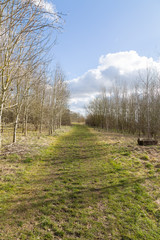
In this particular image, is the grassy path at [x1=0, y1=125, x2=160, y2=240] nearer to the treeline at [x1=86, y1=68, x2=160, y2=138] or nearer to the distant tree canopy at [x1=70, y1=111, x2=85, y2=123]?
the treeline at [x1=86, y1=68, x2=160, y2=138]

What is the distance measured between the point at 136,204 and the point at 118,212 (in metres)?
0.61

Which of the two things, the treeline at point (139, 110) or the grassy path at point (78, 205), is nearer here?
the grassy path at point (78, 205)

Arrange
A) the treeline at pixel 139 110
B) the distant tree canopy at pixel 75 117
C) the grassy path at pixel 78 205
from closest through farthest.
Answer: the grassy path at pixel 78 205 < the treeline at pixel 139 110 < the distant tree canopy at pixel 75 117

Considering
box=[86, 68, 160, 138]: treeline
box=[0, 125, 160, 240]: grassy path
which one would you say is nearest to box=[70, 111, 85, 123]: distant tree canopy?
box=[86, 68, 160, 138]: treeline

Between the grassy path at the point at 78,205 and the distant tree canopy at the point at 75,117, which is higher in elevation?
the distant tree canopy at the point at 75,117

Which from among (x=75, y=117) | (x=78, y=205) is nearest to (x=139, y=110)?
(x=78, y=205)

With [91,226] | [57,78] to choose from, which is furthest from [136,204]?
[57,78]

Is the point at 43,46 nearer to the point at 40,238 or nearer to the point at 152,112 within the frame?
the point at 40,238

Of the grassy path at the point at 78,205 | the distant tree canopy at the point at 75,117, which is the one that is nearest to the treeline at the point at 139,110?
the grassy path at the point at 78,205

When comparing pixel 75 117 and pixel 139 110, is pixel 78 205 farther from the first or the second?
pixel 75 117

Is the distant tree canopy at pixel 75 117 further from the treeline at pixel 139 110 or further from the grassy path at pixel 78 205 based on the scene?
the grassy path at pixel 78 205

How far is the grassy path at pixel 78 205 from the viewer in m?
2.53

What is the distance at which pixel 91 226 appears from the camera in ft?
8.73

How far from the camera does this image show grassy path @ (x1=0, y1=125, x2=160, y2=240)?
2.53 metres
